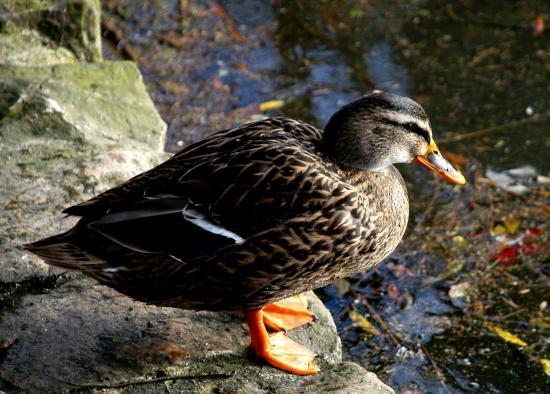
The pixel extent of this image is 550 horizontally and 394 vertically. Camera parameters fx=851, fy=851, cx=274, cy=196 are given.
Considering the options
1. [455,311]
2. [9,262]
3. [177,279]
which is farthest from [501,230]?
[9,262]

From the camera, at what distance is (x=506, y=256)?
527 cm

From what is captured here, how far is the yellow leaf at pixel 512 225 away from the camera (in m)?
5.46

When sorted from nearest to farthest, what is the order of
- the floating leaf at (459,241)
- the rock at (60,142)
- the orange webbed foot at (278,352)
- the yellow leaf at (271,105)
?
the orange webbed foot at (278,352) → the rock at (60,142) → the floating leaf at (459,241) → the yellow leaf at (271,105)

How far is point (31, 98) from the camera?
498 centimetres

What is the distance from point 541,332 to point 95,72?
315 centimetres

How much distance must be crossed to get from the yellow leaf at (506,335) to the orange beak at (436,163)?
1188 mm

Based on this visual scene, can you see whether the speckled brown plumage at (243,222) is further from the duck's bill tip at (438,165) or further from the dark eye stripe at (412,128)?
the duck's bill tip at (438,165)

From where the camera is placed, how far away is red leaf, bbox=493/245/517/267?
17.2 ft

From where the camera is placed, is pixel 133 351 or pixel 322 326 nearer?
pixel 133 351

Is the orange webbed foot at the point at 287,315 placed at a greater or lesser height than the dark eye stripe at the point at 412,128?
lesser

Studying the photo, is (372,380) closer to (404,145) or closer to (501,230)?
(404,145)

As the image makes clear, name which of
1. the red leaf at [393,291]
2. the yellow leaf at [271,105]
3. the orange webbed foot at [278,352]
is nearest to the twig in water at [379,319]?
the red leaf at [393,291]

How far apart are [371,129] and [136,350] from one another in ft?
4.55

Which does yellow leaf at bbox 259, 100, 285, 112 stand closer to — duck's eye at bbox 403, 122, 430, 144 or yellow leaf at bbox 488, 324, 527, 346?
yellow leaf at bbox 488, 324, 527, 346
